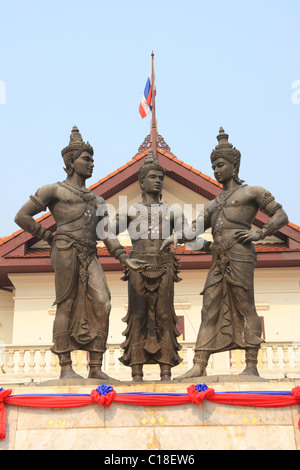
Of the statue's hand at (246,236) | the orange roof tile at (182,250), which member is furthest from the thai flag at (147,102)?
the statue's hand at (246,236)

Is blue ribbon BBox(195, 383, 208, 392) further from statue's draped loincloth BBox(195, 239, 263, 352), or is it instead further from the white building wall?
the white building wall

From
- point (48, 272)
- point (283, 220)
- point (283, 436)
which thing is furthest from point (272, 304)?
point (283, 436)

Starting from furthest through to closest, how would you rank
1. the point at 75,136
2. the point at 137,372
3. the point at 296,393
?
the point at 75,136 → the point at 137,372 → the point at 296,393

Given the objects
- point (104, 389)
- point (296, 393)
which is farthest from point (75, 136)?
point (296, 393)

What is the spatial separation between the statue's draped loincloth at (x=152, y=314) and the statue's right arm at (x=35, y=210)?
4.08ft

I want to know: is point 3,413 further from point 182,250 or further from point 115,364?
point 182,250

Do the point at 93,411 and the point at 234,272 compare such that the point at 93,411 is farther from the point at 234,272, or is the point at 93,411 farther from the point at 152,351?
the point at 234,272

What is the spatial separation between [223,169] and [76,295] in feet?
8.08

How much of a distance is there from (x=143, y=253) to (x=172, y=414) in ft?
7.36

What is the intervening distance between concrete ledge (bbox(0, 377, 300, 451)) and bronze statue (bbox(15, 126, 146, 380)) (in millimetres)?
975

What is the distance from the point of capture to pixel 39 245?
2112cm

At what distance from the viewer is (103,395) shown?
7027 mm

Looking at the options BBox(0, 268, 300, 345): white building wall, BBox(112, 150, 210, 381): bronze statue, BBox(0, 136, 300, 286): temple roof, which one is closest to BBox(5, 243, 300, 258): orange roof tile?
BBox(0, 136, 300, 286): temple roof

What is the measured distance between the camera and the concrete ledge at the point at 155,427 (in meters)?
6.85
